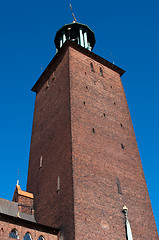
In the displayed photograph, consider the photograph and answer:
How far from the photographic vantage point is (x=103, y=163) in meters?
17.9

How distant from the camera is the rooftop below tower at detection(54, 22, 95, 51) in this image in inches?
1118

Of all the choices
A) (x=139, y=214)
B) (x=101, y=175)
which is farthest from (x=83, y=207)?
(x=139, y=214)

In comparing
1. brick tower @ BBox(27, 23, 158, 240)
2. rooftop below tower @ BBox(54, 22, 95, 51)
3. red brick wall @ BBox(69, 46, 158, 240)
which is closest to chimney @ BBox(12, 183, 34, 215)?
brick tower @ BBox(27, 23, 158, 240)

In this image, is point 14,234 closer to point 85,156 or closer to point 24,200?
point 24,200

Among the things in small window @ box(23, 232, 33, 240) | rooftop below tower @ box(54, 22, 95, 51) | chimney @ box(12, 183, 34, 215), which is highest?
rooftop below tower @ box(54, 22, 95, 51)

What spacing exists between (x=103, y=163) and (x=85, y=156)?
4.18ft

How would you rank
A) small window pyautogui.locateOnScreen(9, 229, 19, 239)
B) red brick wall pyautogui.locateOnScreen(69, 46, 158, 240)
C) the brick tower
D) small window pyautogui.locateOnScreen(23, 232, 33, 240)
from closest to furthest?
small window pyautogui.locateOnScreen(9, 229, 19, 239) < small window pyautogui.locateOnScreen(23, 232, 33, 240) < red brick wall pyautogui.locateOnScreen(69, 46, 158, 240) < the brick tower

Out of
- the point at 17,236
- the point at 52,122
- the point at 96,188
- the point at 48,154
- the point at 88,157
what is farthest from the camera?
the point at 52,122

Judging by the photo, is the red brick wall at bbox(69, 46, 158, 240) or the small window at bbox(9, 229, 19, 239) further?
the red brick wall at bbox(69, 46, 158, 240)

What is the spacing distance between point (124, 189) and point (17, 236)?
6377mm

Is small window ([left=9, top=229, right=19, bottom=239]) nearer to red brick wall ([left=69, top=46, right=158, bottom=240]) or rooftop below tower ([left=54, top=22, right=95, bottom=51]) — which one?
red brick wall ([left=69, top=46, right=158, bottom=240])

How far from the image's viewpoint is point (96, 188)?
16.4 m

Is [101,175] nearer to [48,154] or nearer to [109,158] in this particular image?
[109,158]

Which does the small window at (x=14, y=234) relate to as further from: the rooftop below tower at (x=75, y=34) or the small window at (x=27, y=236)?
the rooftop below tower at (x=75, y=34)
